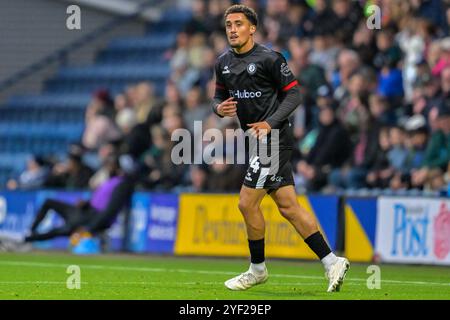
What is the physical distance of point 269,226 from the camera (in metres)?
18.8

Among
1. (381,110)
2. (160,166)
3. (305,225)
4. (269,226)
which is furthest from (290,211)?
(160,166)

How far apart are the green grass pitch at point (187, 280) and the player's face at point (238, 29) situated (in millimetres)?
2312

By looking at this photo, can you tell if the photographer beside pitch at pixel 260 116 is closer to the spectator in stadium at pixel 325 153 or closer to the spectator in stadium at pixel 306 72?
the spectator in stadium at pixel 325 153

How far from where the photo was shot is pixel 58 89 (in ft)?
93.8

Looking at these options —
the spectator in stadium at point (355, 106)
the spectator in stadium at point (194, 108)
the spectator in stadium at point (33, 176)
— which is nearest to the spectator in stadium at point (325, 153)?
the spectator in stadium at point (355, 106)

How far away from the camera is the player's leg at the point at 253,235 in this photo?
11.2 metres

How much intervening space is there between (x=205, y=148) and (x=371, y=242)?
14.0 ft

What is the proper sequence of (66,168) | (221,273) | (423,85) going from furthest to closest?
(66,168) < (423,85) < (221,273)

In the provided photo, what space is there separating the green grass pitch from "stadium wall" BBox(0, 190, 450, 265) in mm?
451

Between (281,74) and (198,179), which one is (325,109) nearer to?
(198,179)

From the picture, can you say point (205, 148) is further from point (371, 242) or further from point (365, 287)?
point (365, 287)

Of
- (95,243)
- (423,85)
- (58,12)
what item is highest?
(58,12)

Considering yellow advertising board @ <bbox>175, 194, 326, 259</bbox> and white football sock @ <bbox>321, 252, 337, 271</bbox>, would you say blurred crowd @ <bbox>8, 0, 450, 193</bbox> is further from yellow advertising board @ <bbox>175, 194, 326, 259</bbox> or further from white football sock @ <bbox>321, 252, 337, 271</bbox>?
white football sock @ <bbox>321, 252, 337, 271</bbox>

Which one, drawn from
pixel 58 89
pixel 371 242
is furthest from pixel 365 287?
pixel 58 89
